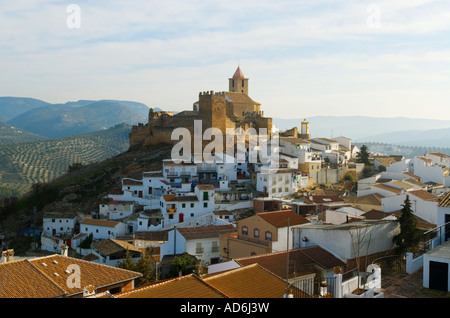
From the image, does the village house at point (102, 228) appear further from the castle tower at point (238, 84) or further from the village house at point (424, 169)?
the castle tower at point (238, 84)

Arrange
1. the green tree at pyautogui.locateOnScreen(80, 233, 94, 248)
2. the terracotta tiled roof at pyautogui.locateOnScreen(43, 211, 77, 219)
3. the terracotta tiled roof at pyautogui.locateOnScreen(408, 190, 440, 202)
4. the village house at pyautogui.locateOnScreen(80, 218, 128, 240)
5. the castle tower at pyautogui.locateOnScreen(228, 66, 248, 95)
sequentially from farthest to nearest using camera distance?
the castle tower at pyautogui.locateOnScreen(228, 66, 248, 95), the terracotta tiled roof at pyautogui.locateOnScreen(43, 211, 77, 219), the village house at pyautogui.locateOnScreen(80, 218, 128, 240), the green tree at pyautogui.locateOnScreen(80, 233, 94, 248), the terracotta tiled roof at pyautogui.locateOnScreen(408, 190, 440, 202)

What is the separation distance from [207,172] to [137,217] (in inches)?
226

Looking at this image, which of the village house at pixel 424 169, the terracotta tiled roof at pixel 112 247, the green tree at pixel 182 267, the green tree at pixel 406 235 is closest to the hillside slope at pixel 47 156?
the terracotta tiled roof at pixel 112 247

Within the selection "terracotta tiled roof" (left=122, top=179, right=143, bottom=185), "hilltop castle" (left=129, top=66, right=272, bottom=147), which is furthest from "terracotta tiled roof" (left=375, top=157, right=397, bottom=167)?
"terracotta tiled roof" (left=122, top=179, right=143, bottom=185)

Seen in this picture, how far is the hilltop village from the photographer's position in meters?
9.43

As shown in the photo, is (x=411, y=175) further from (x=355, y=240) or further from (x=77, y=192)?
(x=77, y=192)

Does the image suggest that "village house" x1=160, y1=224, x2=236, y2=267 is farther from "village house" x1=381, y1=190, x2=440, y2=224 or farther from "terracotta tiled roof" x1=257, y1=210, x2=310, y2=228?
"village house" x1=381, y1=190, x2=440, y2=224

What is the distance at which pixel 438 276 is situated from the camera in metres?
7.85

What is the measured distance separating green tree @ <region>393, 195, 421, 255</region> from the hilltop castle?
24.7 metres

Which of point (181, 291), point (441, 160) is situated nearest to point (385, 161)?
point (441, 160)

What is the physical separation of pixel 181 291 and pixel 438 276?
4.41 m
